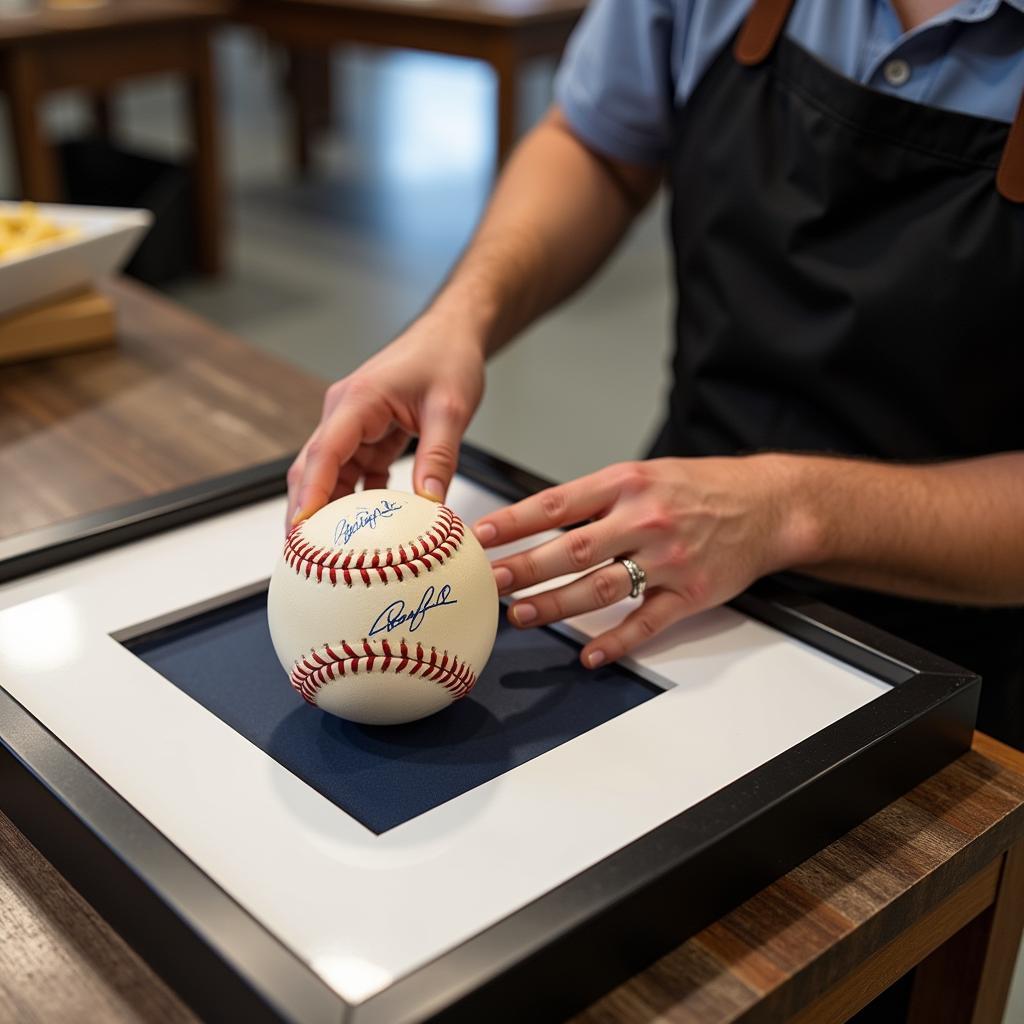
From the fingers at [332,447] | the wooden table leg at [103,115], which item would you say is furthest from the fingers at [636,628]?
the wooden table leg at [103,115]

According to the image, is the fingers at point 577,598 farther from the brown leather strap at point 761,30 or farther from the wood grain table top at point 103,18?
the wood grain table top at point 103,18

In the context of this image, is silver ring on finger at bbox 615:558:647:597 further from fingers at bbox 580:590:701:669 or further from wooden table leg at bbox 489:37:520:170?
wooden table leg at bbox 489:37:520:170

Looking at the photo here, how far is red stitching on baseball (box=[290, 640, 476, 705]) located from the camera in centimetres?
68

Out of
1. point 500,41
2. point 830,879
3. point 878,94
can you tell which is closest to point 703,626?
point 830,879

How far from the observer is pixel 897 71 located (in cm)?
104

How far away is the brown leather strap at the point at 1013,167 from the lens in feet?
3.09

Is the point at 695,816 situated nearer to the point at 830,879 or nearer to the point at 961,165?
the point at 830,879

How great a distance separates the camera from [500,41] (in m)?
3.33

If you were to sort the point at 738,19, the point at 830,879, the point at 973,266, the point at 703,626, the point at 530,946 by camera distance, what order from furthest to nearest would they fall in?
the point at 738,19 → the point at 973,266 → the point at 703,626 → the point at 830,879 → the point at 530,946

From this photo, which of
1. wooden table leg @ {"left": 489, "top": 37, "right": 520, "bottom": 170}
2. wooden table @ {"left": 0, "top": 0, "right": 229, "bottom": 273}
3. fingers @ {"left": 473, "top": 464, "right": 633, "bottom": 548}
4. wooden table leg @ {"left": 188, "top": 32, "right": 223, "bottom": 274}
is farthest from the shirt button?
wooden table leg @ {"left": 188, "top": 32, "right": 223, "bottom": 274}

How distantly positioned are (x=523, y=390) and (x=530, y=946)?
2543mm
